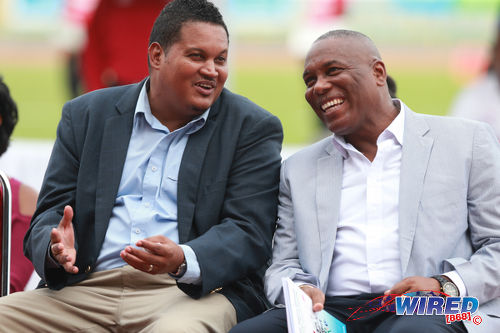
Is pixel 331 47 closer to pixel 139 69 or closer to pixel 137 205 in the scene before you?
pixel 137 205

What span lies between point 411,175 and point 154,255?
0.96m

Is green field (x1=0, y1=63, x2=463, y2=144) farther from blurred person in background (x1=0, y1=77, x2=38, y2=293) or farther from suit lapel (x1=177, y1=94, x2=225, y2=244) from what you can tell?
suit lapel (x1=177, y1=94, x2=225, y2=244)

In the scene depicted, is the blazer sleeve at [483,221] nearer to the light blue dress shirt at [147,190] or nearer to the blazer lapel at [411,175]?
the blazer lapel at [411,175]

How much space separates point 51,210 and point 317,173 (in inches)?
40.8

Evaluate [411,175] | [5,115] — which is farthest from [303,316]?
[5,115]

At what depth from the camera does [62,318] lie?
2920 millimetres

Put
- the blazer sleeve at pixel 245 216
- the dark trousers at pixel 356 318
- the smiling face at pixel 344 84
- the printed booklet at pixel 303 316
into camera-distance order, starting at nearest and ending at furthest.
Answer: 1. the printed booklet at pixel 303 316
2. the dark trousers at pixel 356 318
3. the blazer sleeve at pixel 245 216
4. the smiling face at pixel 344 84

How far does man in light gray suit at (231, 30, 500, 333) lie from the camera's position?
2703mm

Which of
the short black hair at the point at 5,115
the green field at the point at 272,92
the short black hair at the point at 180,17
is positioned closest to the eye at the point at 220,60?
the short black hair at the point at 180,17

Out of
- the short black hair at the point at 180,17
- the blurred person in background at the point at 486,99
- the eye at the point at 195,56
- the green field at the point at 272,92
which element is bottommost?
the green field at the point at 272,92

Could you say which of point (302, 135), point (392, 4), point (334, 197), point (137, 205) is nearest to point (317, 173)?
point (334, 197)

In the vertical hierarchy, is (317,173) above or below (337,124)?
below

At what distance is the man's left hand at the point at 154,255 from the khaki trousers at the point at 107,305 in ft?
0.63

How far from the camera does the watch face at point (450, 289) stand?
2609 mm
